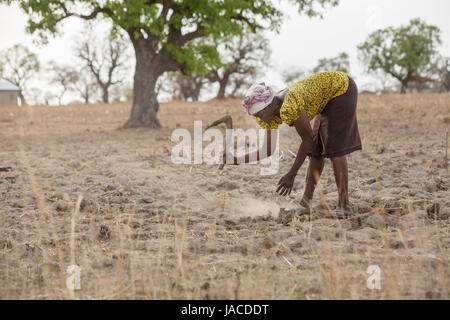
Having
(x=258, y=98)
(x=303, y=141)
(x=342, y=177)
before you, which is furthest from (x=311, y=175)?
(x=258, y=98)

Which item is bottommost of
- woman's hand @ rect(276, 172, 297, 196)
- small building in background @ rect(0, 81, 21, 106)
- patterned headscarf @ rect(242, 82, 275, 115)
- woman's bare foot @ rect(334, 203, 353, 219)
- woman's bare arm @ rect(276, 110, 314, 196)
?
woman's bare foot @ rect(334, 203, 353, 219)

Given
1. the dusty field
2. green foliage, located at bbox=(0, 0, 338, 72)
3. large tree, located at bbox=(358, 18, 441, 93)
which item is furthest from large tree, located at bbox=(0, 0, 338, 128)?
large tree, located at bbox=(358, 18, 441, 93)

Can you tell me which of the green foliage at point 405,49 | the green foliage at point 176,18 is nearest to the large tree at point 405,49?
the green foliage at point 405,49

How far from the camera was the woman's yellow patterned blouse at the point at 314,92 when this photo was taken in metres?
2.95

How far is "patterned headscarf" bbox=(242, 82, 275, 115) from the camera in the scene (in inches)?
118

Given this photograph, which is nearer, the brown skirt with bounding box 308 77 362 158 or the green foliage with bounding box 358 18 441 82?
the brown skirt with bounding box 308 77 362 158

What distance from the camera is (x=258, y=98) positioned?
2.99 m

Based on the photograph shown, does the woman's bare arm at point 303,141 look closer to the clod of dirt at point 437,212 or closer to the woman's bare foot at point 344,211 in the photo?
the woman's bare foot at point 344,211

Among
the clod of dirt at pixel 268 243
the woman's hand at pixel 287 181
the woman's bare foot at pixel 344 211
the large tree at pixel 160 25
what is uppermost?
the large tree at pixel 160 25

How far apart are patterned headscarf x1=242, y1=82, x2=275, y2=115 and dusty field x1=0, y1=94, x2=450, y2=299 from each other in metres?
0.78

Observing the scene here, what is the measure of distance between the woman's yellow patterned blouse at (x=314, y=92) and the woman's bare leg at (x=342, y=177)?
0.40 metres

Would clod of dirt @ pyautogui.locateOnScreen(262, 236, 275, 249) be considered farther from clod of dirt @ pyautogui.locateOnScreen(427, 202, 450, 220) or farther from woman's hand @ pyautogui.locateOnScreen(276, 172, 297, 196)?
clod of dirt @ pyautogui.locateOnScreen(427, 202, 450, 220)

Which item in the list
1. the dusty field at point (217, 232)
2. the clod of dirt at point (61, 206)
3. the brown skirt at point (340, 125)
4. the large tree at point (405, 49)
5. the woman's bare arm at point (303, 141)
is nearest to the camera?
the dusty field at point (217, 232)

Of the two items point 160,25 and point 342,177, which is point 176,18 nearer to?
point 160,25
